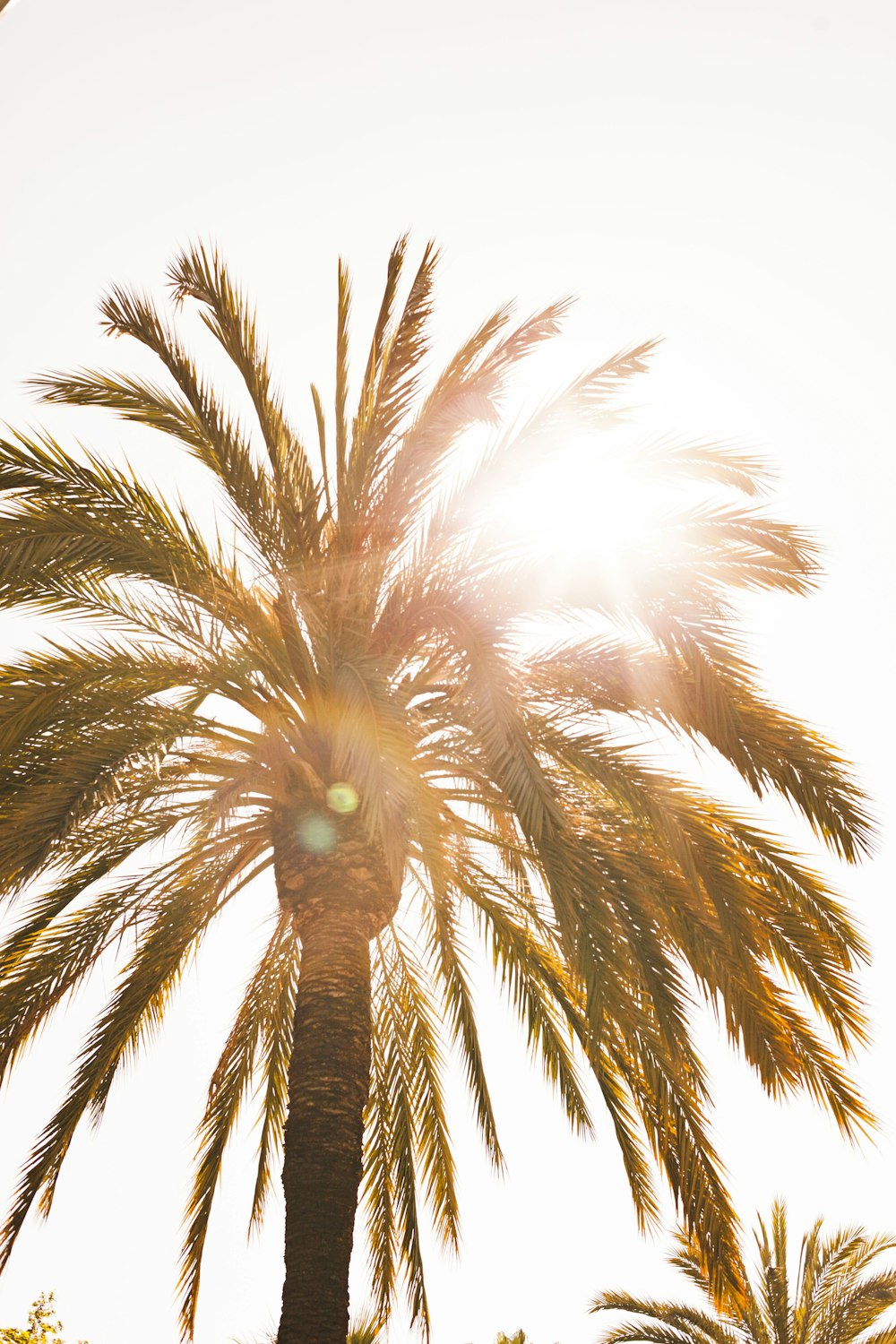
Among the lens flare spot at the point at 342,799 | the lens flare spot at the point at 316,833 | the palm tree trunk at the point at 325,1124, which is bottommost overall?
the palm tree trunk at the point at 325,1124

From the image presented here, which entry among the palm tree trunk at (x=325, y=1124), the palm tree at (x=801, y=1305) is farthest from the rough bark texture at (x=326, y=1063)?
the palm tree at (x=801, y=1305)

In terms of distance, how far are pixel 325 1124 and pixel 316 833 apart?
1.87m

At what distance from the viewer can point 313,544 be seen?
7938mm

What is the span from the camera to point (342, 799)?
26.4 ft

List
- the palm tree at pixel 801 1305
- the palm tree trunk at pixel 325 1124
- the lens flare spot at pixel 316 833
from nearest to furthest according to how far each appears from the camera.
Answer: the palm tree trunk at pixel 325 1124 → the lens flare spot at pixel 316 833 → the palm tree at pixel 801 1305

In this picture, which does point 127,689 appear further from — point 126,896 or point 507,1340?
point 507,1340

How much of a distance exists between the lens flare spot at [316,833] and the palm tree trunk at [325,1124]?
Result: 454 millimetres

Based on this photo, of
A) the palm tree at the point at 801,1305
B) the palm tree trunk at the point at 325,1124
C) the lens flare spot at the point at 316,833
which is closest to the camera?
the palm tree trunk at the point at 325,1124

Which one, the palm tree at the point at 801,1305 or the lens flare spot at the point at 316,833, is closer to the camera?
the lens flare spot at the point at 316,833

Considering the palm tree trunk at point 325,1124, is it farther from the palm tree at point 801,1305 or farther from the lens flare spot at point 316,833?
the palm tree at point 801,1305

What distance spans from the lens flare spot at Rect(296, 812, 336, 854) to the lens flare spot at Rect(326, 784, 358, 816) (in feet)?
0.32

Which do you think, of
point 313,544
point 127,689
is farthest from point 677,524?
point 127,689

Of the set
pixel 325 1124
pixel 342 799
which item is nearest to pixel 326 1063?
pixel 325 1124

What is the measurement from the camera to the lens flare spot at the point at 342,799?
804 centimetres
